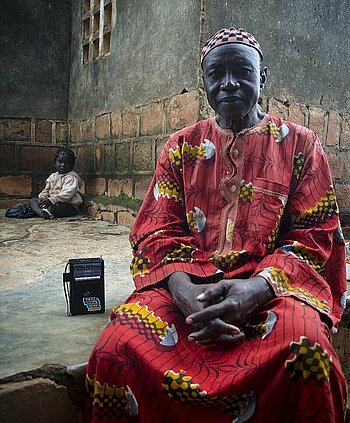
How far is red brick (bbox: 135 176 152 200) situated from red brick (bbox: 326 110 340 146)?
1714 millimetres

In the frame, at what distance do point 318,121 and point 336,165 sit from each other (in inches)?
19.1

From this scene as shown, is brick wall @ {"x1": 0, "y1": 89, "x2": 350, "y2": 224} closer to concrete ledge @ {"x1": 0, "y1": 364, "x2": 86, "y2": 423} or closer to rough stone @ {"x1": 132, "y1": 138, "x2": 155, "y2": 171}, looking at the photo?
rough stone @ {"x1": 132, "y1": 138, "x2": 155, "y2": 171}

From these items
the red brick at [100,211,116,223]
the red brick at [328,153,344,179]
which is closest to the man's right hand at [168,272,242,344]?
the red brick at [328,153,344,179]

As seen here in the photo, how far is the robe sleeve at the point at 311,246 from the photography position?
1525mm

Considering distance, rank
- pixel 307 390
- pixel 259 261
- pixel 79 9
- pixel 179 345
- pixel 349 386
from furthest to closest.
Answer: pixel 79 9 < pixel 349 386 < pixel 259 261 < pixel 179 345 < pixel 307 390

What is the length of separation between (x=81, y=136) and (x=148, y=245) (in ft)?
15.3

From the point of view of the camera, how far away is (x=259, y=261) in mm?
1664

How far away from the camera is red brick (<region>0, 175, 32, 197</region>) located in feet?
20.3

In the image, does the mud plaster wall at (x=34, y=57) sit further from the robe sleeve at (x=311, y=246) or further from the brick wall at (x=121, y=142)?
the robe sleeve at (x=311, y=246)

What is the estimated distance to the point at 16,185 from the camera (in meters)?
6.23

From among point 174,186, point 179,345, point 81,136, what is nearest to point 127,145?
point 81,136

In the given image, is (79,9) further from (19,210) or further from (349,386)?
(349,386)

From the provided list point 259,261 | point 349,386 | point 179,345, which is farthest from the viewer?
point 349,386

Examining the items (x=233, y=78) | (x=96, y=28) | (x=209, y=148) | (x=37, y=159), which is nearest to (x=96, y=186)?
(x=37, y=159)
